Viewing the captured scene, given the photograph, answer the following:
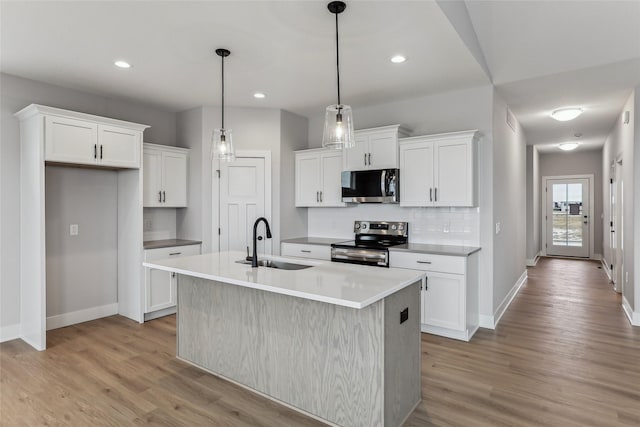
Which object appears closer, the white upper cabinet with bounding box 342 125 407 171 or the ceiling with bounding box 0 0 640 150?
the ceiling with bounding box 0 0 640 150

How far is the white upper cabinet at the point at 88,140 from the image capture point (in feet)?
11.6

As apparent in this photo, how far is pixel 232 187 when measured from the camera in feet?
16.2

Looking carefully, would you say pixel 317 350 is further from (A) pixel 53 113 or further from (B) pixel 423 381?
(A) pixel 53 113

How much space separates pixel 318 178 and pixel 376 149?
0.97 metres

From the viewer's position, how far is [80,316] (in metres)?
4.28

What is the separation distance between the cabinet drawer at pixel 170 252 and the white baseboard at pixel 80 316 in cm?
87

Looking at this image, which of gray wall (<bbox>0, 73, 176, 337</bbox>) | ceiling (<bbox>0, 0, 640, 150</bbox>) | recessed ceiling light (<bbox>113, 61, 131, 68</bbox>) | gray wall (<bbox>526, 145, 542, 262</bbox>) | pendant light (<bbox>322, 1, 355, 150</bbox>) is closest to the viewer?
pendant light (<bbox>322, 1, 355, 150</bbox>)

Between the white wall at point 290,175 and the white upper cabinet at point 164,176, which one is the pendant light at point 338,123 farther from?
the white upper cabinet at point 164,176

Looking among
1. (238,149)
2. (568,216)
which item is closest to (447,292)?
(238,149)

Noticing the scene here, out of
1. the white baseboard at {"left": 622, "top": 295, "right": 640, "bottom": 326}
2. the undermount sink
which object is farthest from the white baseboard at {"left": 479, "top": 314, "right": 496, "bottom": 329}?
the undermount sink

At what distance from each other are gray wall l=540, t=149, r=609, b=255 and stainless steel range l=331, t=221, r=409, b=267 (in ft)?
23.1

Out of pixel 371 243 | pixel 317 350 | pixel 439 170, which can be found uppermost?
pixel 439 170

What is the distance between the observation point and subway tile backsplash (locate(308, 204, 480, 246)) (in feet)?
13.8

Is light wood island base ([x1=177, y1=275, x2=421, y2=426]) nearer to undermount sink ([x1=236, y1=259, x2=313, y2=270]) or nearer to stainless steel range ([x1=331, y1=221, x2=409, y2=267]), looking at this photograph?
undermount sink ([x1=236, y1=259, x2=313, y2=270])
